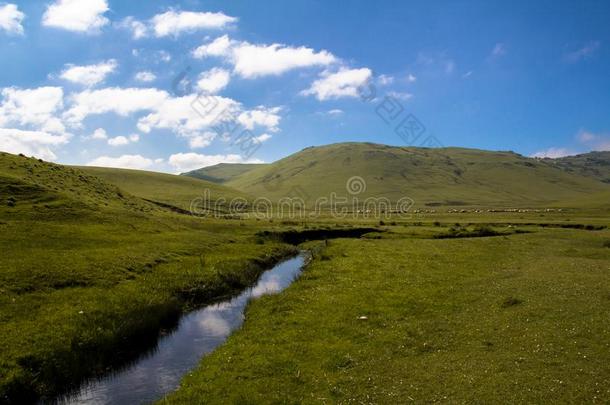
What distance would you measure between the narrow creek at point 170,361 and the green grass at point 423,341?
1.75 meters

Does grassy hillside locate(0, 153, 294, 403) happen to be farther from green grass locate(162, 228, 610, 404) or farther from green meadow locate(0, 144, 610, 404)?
green grass locate(162, 228, 610, 404)

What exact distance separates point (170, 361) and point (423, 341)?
14.1m

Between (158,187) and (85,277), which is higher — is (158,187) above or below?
above

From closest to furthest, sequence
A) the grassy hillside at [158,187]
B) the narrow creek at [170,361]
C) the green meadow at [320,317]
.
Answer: the green meadow at [320,317], the narrow creek at [170,361], the grassy hillside at [158,187]

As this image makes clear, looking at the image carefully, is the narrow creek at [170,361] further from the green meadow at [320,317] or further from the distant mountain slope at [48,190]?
the distant mountain slope at [48,190]

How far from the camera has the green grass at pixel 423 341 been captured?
17078 mm

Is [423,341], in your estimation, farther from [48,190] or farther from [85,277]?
[48,190]

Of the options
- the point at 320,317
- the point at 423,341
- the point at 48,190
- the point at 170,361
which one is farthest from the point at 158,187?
the point at 423,341

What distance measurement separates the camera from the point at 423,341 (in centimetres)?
2228

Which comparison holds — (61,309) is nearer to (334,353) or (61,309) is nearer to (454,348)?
(334,353)

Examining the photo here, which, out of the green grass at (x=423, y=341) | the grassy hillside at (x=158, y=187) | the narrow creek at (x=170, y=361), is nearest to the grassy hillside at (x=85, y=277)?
the narrow creek at (x=170, y=361)

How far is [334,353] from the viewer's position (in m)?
21.0

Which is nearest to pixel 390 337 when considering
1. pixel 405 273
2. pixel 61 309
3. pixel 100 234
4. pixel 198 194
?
pixel 405 273

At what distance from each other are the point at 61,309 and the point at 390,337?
63.8ft
